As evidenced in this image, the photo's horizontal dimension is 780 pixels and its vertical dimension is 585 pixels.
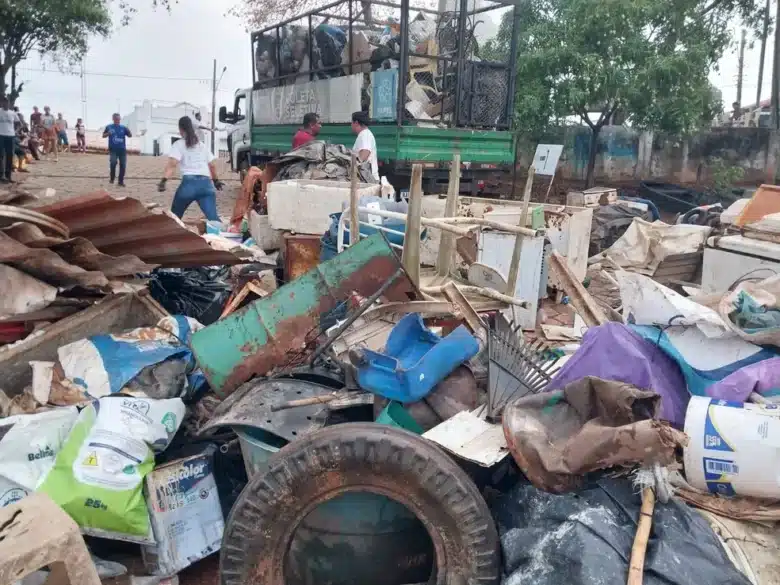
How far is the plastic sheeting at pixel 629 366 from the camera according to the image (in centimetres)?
245

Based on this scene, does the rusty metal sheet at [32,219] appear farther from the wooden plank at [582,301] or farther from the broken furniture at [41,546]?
the wooden plank at [582,301]

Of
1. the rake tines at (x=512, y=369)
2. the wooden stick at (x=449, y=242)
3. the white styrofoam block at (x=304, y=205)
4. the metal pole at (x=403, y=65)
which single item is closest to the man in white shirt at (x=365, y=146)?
the metal pole at (x=403, y=65)

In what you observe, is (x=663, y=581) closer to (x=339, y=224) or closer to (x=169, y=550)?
(x=169, y=550)

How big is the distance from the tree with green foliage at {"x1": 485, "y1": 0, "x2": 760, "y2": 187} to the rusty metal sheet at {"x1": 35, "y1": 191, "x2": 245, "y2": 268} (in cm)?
999

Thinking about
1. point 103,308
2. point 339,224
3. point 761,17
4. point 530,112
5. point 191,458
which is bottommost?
point 191,458

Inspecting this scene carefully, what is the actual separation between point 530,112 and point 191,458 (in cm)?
1192

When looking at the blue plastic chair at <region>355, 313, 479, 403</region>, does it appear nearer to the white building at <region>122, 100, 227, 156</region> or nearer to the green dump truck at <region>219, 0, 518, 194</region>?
the green dump truck at <region>219, 0, 518, 194</region>

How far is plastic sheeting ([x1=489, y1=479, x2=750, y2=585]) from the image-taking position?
1939mm

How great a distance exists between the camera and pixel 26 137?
19.1 metres

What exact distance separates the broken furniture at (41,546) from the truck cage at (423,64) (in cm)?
724

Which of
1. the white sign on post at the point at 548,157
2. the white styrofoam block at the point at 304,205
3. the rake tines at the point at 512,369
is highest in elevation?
the white sign on post at the point at 548,157

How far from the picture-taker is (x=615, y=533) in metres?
2.06

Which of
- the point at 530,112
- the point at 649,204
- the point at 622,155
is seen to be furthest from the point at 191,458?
the point at 622,155

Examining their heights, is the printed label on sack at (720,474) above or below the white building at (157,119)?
below
